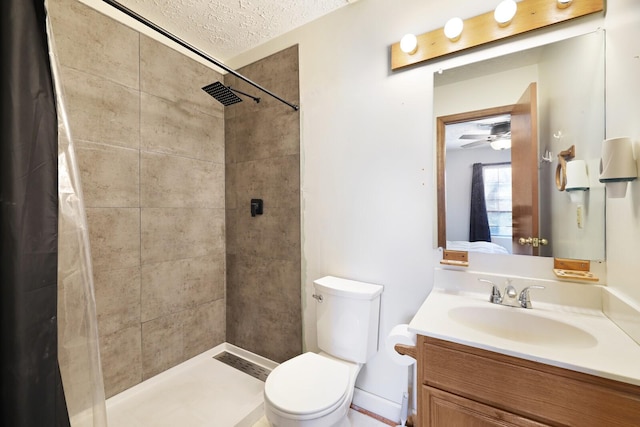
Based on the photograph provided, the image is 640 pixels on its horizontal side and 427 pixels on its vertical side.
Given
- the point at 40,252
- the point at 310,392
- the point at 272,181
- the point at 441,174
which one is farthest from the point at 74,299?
the point at 441,174

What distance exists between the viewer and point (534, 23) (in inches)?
45.8

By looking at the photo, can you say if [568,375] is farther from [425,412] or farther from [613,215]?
[613,215]

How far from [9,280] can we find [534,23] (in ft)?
6.61

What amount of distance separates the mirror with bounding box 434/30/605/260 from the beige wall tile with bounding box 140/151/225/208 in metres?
1.76

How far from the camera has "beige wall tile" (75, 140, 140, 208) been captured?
154 centimetres

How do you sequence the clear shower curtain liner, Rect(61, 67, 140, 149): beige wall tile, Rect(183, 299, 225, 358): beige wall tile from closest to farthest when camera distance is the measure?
the clear shower curtain liner
Rect(61, 67, 140, 149): beige wall tile
Rect(183, 299, 225, 358): beige wall tile

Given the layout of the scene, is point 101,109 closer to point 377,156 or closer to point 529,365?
point 377,156

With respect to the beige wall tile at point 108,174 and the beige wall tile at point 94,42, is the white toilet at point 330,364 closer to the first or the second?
the beige wall tile at point 108,174

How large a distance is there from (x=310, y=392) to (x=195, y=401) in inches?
38.3

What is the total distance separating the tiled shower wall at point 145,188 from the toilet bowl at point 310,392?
1116 mm

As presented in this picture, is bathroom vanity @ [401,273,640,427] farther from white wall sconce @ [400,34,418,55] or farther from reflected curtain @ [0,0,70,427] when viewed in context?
white wall sconce @ [400,34,418,55]

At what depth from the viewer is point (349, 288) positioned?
152 cm

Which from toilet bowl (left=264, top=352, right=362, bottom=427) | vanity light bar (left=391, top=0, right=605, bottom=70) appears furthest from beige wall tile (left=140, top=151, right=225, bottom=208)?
vanity light bar (left=391, top=0, right=605, bottom=70)

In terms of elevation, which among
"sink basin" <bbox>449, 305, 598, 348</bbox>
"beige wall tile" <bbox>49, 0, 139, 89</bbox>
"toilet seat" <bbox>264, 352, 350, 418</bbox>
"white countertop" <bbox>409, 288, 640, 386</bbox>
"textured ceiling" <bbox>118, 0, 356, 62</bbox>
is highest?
"textured ceiling" <bbox>118, 0, 356, 62</bbox>
